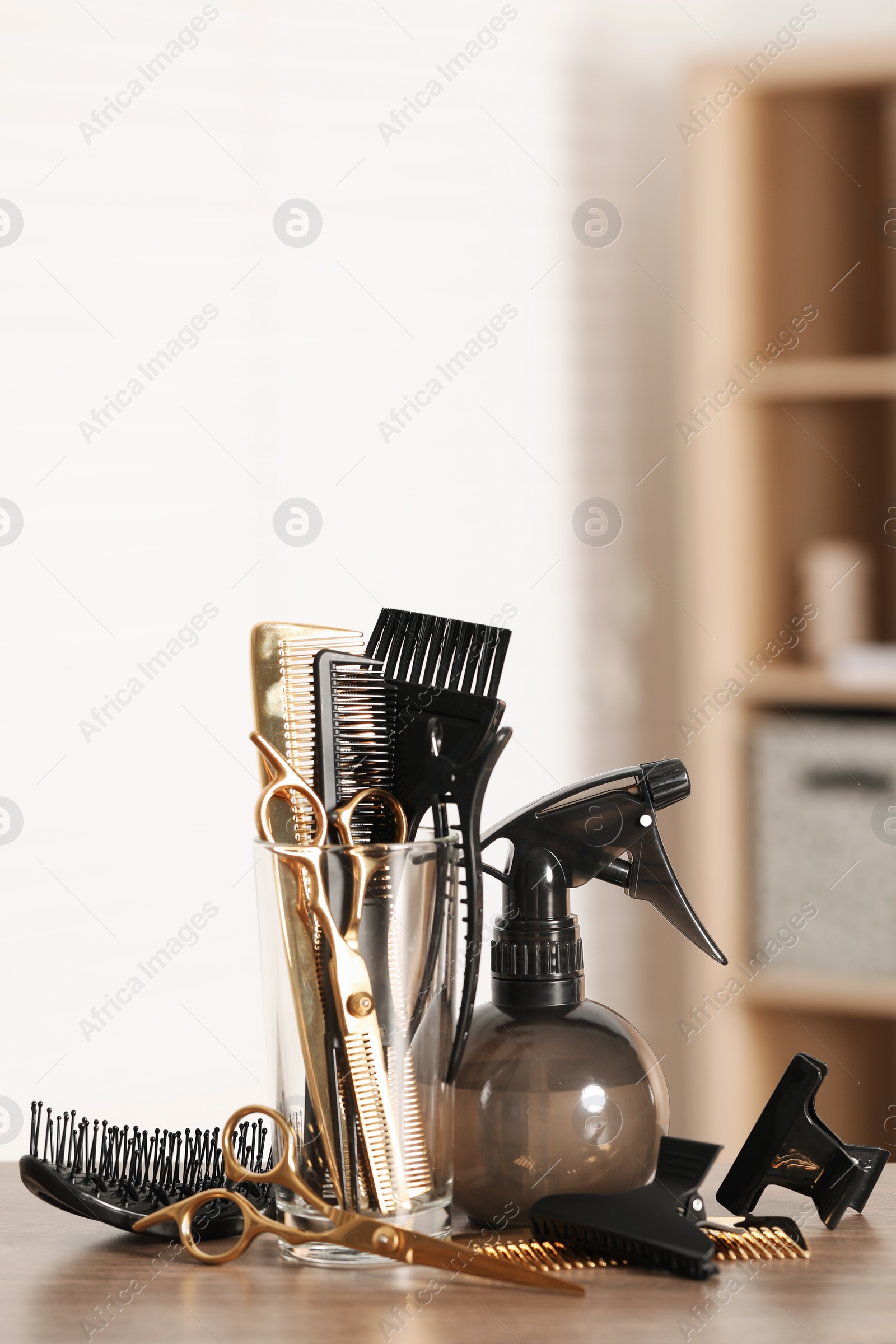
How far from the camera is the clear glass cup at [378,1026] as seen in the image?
0.50 m

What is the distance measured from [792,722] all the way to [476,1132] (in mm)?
1087

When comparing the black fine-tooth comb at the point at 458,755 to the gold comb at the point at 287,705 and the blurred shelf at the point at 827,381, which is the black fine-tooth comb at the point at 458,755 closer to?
the gold comb at the point at 287,705

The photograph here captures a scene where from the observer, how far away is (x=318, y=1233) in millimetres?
500

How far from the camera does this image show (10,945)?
51.3 inches

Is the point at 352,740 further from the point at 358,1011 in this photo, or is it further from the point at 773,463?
the point at 773,463

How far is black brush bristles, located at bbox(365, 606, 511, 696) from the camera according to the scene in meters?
0.54

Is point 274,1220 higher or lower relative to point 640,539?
lower

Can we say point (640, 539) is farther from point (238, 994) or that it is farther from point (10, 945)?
point (10, 945)

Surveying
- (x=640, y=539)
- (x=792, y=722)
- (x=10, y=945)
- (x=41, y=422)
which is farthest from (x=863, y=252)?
(x=10, y=945)

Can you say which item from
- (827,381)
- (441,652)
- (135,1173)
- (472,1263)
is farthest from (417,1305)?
(827,381)

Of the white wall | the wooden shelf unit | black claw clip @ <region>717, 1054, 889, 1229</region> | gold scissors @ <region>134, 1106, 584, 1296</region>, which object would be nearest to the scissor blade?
gold scissors @ <region>134, 1106, 584, 1296</region>

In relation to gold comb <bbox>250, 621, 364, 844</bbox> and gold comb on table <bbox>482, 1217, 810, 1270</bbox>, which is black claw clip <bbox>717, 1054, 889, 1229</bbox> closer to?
gold comb on table <bbox>482, 1217, 810, 1270</bbox>

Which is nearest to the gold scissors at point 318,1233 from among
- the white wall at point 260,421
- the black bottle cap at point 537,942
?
the black bottle cap at point 537,942

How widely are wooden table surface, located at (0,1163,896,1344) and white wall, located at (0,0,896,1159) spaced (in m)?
0.84
